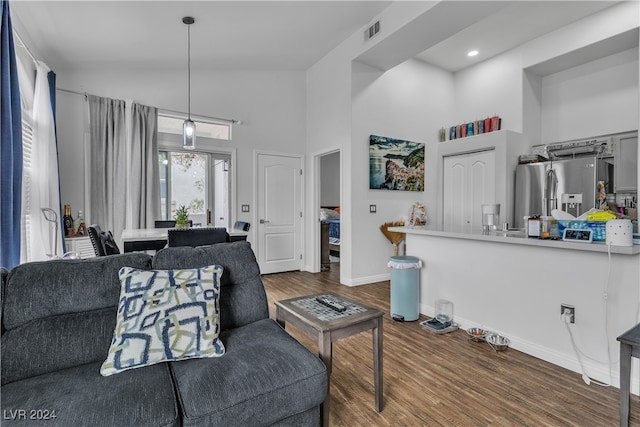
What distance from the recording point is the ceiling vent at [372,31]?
380 centimetres

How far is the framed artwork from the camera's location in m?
4.65

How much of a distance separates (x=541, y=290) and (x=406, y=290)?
1.11m

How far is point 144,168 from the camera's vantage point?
421 cm

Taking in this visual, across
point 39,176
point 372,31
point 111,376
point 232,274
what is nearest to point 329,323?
point 232,274

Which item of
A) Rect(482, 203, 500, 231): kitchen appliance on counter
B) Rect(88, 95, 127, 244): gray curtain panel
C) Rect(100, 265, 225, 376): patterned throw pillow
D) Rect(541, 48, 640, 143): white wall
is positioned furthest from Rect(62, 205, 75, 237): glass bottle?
Rect(541, 48, 640, 143): white wall

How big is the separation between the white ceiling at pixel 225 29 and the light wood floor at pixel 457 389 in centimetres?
310

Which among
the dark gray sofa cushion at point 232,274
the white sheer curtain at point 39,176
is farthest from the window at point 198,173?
the dark gray sofa cushion at point 232,274

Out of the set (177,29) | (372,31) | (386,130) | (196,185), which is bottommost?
(196,185)

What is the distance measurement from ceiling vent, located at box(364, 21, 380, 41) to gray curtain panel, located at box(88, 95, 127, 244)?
329 centimetres

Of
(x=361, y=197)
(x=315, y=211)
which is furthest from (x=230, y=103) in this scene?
(x=361, y=197)

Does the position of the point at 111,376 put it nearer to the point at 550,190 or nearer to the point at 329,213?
the point at 550,190

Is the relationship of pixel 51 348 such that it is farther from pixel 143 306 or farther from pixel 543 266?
pixel 543 266

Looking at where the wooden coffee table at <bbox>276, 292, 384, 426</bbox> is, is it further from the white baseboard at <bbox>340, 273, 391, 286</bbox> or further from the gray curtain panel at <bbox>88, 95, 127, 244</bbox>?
the gray curtain panel at <bbox>88, 95, 127, 244</bbox>

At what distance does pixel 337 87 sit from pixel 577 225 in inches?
139
